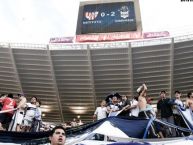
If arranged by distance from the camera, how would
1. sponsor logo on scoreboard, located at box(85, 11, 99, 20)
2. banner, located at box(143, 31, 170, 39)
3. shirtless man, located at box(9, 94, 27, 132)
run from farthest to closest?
sponsor logo on scoreboard, located at box(85, 11, 99, 20) → banner, located at box(143, 31, 170, 39) → shirtless man, located at box(9, 94, 27, 132)

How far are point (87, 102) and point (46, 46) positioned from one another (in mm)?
6469

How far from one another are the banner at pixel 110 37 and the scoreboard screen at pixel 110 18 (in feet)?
3.77

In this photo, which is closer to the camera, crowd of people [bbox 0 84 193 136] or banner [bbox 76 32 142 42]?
crowd of people [bbox 0 84 193 136]

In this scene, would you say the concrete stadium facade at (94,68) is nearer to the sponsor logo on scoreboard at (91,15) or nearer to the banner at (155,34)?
the banner at (155,34)

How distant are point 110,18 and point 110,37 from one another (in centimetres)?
354

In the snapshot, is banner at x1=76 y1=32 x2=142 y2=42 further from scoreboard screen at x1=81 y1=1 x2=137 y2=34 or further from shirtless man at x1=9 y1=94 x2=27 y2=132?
shirtless man at x1=9 y1=94 x2=27 y2=132

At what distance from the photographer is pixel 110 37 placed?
41938mm

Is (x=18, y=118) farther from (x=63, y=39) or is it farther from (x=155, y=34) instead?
(x=63, y=39)

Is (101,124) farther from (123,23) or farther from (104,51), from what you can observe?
(123,23)

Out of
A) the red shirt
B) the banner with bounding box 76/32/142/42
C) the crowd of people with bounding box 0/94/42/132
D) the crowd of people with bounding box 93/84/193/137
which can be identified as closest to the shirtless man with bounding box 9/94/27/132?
the crowd of people with bounding box 0/94/42/132

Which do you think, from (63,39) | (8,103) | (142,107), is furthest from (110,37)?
(142,107)

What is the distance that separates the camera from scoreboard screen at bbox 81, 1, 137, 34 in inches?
1710

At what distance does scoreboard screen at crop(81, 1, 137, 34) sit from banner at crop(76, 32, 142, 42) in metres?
1.15

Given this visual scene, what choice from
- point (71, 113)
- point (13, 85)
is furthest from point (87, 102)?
point (13, 85)
